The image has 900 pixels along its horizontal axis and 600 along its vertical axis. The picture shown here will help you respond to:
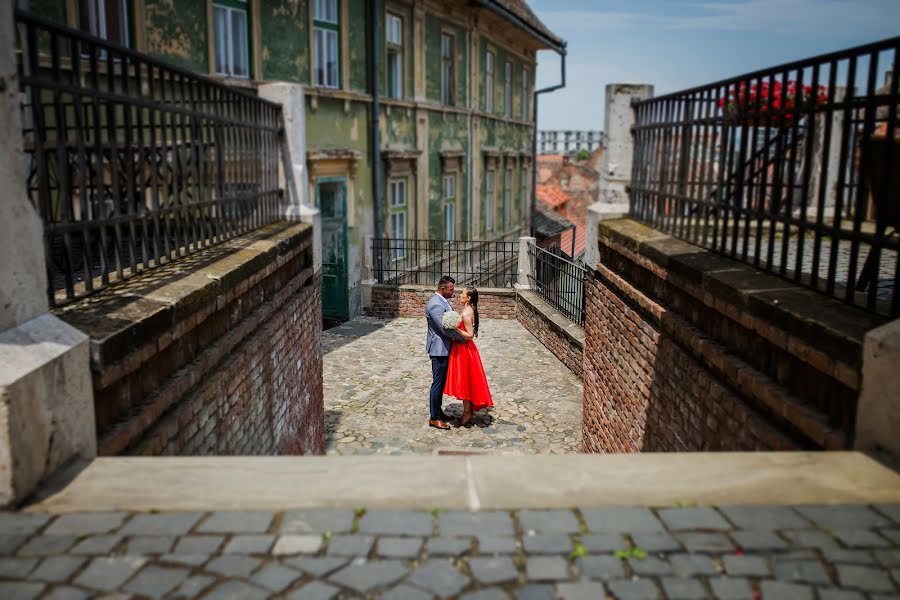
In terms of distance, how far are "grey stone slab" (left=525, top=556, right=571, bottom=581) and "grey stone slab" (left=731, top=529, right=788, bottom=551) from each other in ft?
2.08

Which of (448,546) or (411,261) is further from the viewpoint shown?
(411,261)

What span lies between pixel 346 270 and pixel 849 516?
44.0 feet

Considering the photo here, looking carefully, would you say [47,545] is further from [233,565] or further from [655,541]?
[655,541]

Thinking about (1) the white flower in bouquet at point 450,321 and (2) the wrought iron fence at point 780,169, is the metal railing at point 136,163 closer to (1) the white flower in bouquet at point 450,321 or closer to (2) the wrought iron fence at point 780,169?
(1) the white flower in bouquet at point 450,321

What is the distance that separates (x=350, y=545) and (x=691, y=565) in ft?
3.72

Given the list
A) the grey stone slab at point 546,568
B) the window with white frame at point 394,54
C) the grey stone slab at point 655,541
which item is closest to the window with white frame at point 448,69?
the window with white frame at point 394,54

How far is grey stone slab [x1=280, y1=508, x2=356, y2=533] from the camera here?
2.57m

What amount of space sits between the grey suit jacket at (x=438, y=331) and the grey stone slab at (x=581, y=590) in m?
6.57

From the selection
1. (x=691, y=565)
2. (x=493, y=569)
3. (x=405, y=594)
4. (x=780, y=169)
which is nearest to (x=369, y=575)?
(x=405, y=594)

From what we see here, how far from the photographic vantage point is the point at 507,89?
24547 mm

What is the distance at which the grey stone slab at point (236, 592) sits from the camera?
221cm

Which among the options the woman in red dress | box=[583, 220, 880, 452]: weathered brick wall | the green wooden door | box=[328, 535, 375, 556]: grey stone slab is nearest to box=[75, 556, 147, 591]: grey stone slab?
box=[328, 535, 375, 556]: grey stone slab

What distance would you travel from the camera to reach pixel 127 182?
13.1 ft

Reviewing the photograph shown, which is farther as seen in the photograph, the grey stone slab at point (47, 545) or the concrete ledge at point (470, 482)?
the concrete ledge at point (470, 482)
